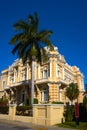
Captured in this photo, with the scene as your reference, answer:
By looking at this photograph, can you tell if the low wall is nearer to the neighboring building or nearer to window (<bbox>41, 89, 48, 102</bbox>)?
the neighboring building

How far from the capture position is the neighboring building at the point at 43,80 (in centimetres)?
3600

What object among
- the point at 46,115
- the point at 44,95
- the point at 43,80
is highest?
Answer: the point at 43,80

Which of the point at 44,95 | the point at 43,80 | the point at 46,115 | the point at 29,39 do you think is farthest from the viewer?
the point at 44,95

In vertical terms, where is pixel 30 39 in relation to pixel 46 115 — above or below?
above

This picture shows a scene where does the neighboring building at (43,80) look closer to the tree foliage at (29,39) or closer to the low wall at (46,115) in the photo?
the tree foliage at (29,39)

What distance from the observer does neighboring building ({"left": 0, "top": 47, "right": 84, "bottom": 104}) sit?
118 feet

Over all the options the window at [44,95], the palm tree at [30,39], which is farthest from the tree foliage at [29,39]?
the window at [44,95]

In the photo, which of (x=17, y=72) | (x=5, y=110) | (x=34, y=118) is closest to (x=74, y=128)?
(x=34, y=118)

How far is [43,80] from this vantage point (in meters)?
36.5

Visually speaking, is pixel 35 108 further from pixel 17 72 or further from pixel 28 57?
pixel 17 72

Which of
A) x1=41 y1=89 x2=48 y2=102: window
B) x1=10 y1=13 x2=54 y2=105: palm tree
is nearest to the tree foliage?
x1=10 y1=13 x2=54 y2=105: palm tree

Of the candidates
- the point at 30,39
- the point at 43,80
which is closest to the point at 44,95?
the point at 43,80

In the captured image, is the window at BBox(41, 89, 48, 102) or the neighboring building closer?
the neighboring building

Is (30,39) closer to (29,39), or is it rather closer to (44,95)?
(29,39)
